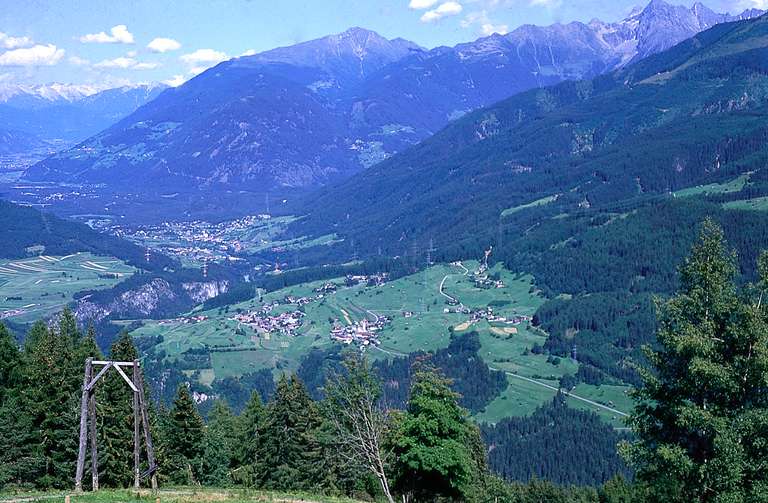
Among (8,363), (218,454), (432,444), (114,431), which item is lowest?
(218,454)

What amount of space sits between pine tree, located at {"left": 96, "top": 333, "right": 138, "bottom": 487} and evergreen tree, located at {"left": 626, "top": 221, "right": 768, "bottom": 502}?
3003 centimetres

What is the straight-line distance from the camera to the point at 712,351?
27.0 metres

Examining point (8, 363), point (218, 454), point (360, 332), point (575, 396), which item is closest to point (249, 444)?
point (218, 454)

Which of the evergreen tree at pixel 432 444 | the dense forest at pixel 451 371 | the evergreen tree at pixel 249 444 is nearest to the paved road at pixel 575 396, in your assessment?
the dense forest at pixel 451 371

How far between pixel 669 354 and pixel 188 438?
36.5 meters

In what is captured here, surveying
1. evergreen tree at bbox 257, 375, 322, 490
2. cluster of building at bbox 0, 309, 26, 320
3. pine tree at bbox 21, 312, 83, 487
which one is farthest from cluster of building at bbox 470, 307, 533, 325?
pine tree at bbox 21, 312, 83, 487

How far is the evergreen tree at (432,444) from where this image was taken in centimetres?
3772

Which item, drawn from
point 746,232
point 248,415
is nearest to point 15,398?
point 248,415

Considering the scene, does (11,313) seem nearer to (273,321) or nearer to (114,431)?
(273,321)

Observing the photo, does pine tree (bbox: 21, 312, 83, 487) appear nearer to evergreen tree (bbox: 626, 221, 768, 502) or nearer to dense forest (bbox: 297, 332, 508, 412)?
evergreen tree (bbox: 626, 221, 768, 502)

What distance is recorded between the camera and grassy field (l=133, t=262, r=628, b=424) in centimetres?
13712

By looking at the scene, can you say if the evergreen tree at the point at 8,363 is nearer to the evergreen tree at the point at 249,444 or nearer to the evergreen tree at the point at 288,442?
the evergreen tree at the point at 249,444

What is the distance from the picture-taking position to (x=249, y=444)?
185 ft

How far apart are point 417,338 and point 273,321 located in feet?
142
